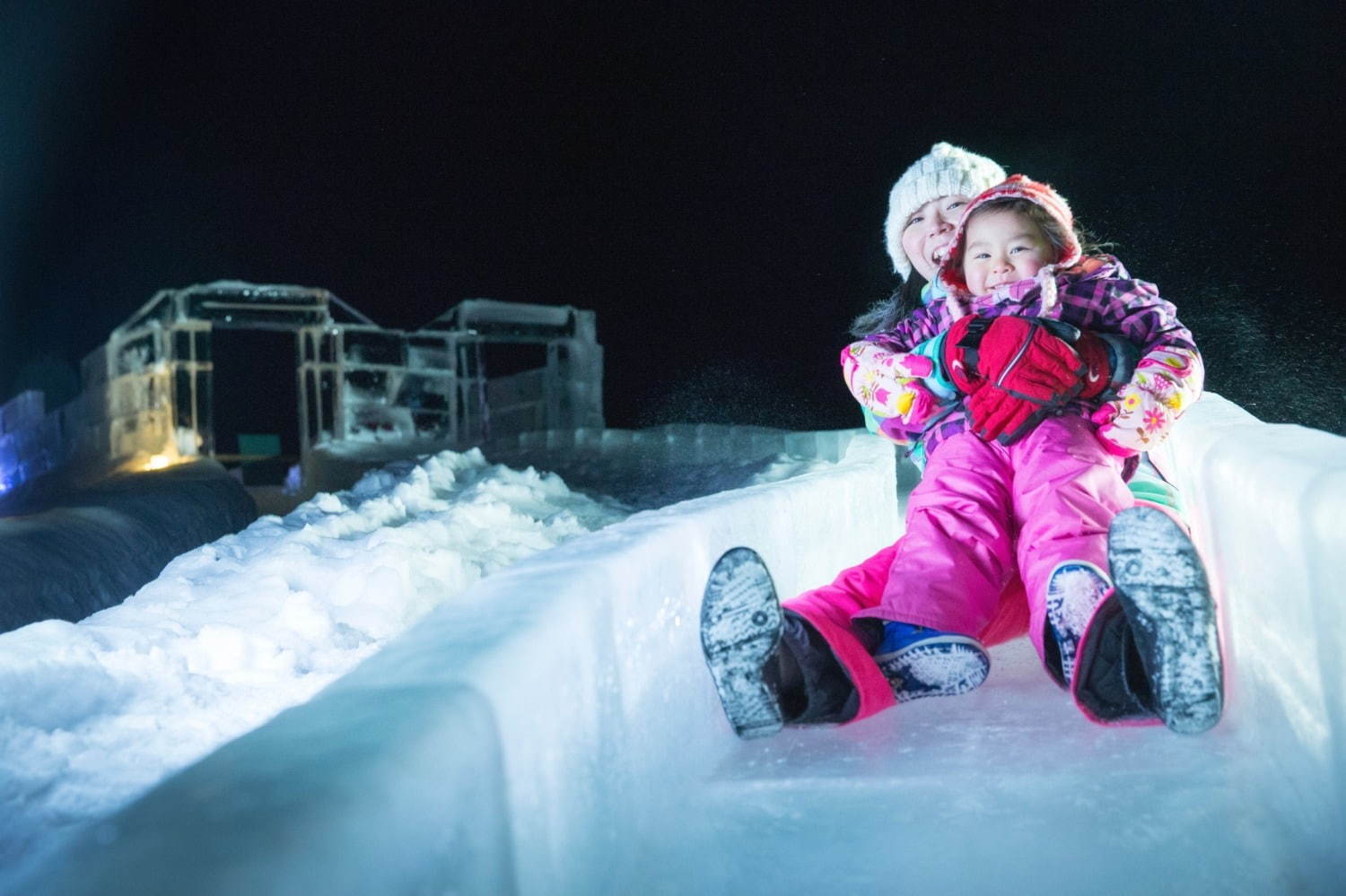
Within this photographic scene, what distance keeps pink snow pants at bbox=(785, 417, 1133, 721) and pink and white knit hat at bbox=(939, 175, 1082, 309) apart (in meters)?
0.28

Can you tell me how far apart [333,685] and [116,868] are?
284 mm

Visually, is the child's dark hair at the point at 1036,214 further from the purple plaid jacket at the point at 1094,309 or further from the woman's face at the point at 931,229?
the woman's face at the point at 931,229

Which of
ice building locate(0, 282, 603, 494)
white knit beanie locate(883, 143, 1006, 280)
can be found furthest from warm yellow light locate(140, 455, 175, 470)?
white knit beanie locate(883, 143, 1006, 280)

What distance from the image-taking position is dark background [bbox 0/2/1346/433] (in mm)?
12117

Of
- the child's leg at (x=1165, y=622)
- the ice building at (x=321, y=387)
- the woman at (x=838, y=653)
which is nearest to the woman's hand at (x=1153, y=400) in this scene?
the woman at (x=838, y=653)

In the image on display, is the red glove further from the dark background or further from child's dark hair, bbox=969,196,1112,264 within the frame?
the dark background

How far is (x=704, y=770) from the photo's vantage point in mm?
1305

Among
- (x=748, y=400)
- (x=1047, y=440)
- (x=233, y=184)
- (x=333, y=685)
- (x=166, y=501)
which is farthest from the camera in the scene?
(x=233, y=184)

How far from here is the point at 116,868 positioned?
1.61ft

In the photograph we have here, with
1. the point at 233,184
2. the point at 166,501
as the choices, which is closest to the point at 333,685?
the point at 166,501

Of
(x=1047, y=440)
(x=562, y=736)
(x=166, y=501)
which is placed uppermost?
(x=1047, y=440)

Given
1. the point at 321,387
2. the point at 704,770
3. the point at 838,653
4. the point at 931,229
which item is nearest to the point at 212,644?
the point at 704,770

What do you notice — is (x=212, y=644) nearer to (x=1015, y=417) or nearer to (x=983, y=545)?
(x=983, y=545)

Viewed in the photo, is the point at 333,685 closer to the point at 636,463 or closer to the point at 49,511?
the point at 49,511
